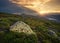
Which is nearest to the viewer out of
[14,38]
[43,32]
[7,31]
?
[14,38]

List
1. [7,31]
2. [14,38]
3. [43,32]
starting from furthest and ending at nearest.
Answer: [43,32] → [7,31] → [14,38]

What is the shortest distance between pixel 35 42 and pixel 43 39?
2197mm

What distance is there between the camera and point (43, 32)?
83.9ft

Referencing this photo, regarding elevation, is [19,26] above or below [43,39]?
above

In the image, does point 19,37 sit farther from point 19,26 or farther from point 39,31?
point 39,31

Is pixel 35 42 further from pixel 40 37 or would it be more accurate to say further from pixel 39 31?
pixel 39 31

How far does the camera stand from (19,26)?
22250mm

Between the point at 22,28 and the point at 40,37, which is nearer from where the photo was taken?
the point at 22,28

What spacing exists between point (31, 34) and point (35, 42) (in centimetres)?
110

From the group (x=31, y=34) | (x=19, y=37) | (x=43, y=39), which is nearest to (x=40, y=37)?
(x=43, y=39)

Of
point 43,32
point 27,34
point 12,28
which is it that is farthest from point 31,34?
point 43,32

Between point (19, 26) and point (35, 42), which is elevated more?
point (19, 26)

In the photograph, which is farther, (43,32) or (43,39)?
(43,32)

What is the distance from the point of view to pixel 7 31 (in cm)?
2250
